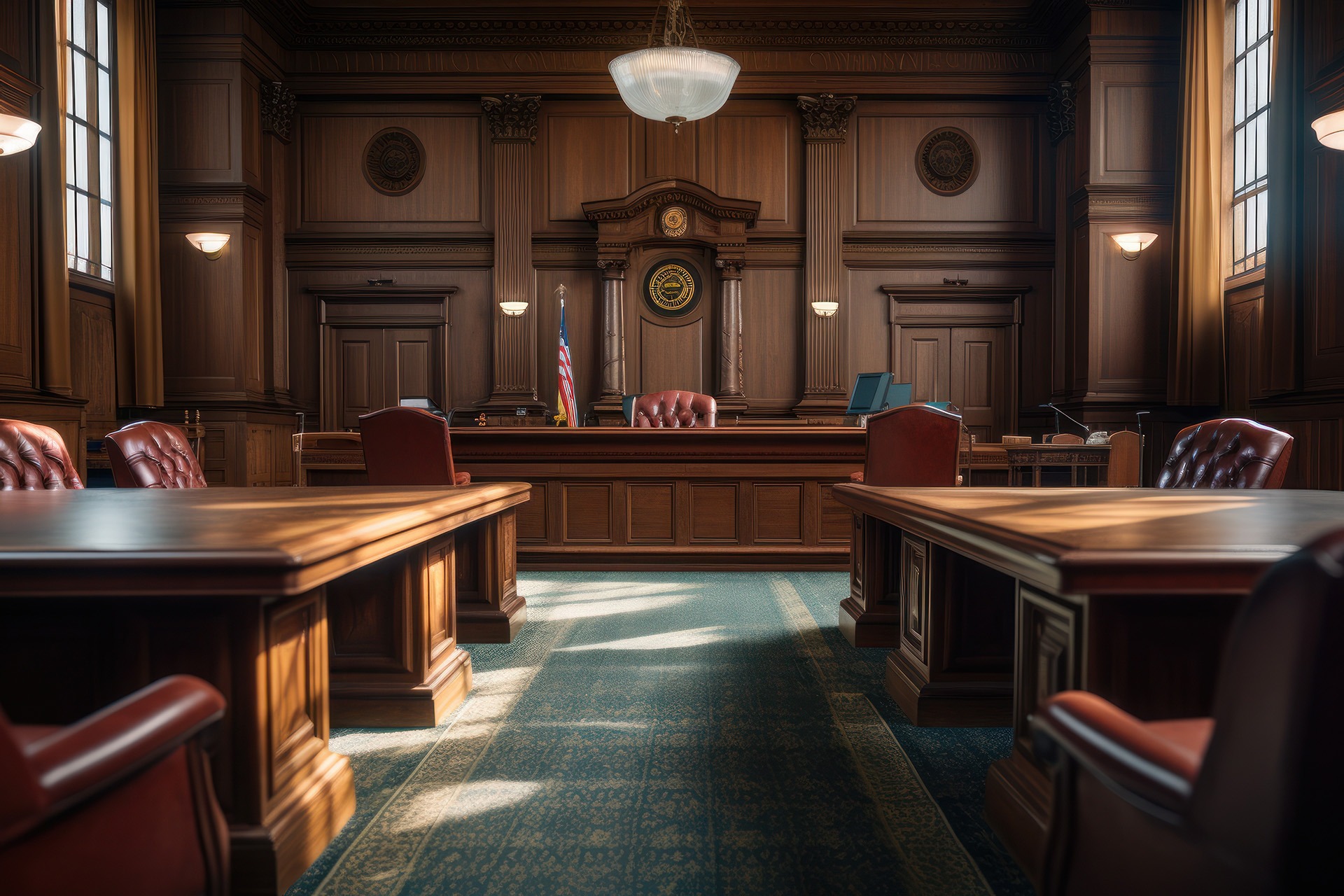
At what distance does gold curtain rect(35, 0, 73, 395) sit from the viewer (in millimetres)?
6082

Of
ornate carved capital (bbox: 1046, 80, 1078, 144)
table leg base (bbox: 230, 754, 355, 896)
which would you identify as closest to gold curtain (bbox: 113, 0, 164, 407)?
table leg base (bbox: 230, 754, 355, 896)

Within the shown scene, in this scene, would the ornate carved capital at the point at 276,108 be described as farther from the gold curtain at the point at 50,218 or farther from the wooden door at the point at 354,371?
the gold curtain at the point at 50,218

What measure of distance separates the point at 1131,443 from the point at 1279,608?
20.5 ft

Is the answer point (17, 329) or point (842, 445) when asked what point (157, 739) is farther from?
point (17, 329)

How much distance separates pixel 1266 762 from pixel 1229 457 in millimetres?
2522

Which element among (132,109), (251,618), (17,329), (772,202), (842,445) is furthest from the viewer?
(772,202)

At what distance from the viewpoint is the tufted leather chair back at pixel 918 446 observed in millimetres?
3631

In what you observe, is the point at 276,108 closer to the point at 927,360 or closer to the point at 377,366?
the point at 377,366

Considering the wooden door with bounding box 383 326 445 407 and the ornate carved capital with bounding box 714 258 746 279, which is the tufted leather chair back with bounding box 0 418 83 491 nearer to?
the wooden door with bounding box 383 326 445 407

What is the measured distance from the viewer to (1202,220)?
24.5 feet

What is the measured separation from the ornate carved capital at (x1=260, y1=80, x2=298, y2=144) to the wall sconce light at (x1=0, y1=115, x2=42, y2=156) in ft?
15.0

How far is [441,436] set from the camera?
3762mm

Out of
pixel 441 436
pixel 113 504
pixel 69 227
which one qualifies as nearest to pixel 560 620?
pixel 441 436

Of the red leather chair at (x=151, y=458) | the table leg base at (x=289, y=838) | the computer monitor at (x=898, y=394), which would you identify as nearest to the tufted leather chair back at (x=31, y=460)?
the red leather chair at (x=151, y=458)
